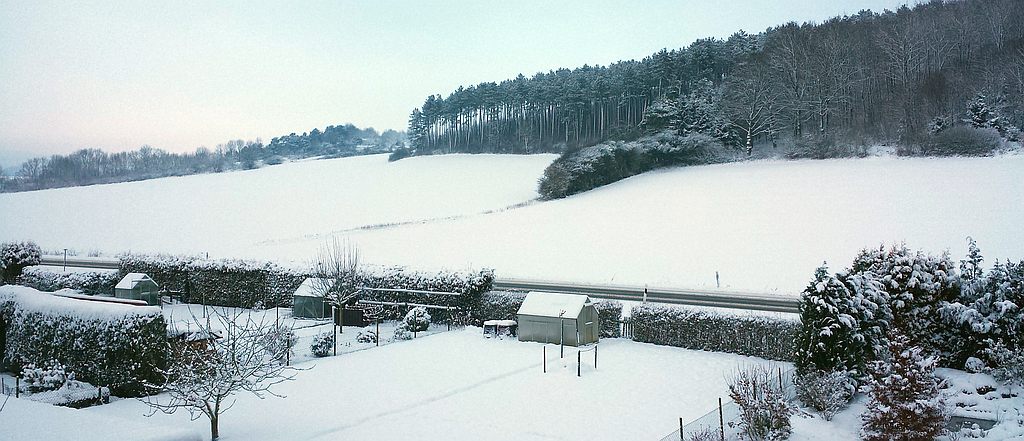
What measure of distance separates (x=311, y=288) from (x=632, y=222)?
22607mm

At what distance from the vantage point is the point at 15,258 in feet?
112

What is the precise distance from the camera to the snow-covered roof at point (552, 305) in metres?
22.7

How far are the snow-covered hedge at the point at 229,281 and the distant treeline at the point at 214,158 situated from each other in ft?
19.7

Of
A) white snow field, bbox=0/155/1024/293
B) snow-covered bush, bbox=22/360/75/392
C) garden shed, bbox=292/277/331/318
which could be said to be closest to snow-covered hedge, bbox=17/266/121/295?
white snow field, bbox=0/155/1024/293

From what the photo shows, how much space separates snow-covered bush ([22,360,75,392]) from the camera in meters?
16.2

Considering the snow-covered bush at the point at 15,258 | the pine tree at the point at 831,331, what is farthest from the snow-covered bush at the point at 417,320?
the snow-covered bush at the point at 15,258

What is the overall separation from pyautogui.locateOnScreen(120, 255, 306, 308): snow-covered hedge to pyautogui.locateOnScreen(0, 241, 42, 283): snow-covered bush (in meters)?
7.25

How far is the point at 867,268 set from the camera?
16.9m

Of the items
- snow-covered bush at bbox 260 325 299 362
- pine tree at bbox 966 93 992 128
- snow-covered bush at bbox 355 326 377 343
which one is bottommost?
snow-covered bush at bbox 355 326 377 343

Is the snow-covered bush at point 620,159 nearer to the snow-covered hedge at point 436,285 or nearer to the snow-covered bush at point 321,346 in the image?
the snow-covered hedge at point 436,285

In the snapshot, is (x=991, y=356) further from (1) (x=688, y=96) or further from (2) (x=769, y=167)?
(1) (x=688, y=96)

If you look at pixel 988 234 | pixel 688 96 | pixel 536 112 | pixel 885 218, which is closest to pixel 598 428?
pixel 988 234

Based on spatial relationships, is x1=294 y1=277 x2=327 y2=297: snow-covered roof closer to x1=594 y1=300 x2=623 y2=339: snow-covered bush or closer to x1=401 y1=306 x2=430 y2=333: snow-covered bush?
x1=401 y1=306 x2=430 y2=333: snow-covered bush

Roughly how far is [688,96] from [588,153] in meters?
15.1
